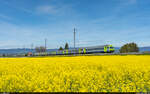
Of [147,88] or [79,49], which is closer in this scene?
[147,88]

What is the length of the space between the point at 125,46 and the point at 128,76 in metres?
91.9

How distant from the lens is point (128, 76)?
555 cm

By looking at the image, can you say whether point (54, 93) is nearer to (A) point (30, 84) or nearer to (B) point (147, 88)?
(A) point (30, 84)

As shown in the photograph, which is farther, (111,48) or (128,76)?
(111,48)

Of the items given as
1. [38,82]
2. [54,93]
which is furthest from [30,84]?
[54,93]

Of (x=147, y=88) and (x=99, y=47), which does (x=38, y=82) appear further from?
(x=99, y=47)

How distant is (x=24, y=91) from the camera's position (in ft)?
12.3

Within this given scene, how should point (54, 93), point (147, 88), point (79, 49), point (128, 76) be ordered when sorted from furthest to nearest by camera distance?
point (79, 49) → point (128, 76) → point (147, 88) → point (54, 93)

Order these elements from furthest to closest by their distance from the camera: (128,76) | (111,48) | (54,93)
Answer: (111,48) < (128,76) < (54,93)

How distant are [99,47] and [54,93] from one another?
41635 millimetres

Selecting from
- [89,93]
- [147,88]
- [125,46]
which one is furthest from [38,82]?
[125,46]

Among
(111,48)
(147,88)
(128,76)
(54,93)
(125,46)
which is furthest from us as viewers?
(125,46)

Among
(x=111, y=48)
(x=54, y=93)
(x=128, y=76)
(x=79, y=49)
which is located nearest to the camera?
(x=54, y=93)

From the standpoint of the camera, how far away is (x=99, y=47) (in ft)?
145
